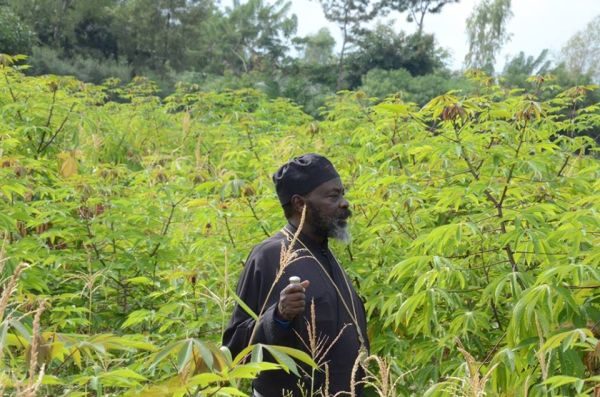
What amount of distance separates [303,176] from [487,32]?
3013cm

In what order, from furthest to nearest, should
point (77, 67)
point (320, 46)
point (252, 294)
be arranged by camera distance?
point (320, 46), point (77, 67), point (252, 294)

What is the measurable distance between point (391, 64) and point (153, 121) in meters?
15.6

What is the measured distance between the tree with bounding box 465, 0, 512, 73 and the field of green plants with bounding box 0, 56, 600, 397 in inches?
1081

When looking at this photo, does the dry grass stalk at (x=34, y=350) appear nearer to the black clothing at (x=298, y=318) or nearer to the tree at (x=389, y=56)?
the black clothing at (x=298, y=318)

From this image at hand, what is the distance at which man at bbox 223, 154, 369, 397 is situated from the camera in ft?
6.31

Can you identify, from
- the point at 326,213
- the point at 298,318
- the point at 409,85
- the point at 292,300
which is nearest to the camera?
the point at 292,300

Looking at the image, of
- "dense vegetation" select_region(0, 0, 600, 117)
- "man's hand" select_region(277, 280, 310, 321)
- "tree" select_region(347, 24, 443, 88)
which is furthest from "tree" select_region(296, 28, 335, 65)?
"man's hand" select_region(277, 280, 310, 321)

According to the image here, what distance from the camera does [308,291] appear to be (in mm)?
2020

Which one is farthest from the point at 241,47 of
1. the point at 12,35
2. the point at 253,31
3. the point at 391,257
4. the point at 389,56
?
the point at 391,257

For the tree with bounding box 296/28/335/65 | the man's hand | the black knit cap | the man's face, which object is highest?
the tree with bounding box 296/28/335/65

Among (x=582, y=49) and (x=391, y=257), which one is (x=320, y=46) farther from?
(x=391, y=257)

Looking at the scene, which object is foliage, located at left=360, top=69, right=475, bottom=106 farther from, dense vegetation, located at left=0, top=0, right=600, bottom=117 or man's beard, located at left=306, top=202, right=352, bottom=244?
man's beard, located at left=306, top=202, right=352, bottom=244

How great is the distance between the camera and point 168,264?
3.43 meters

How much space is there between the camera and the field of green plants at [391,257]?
1.55 m
